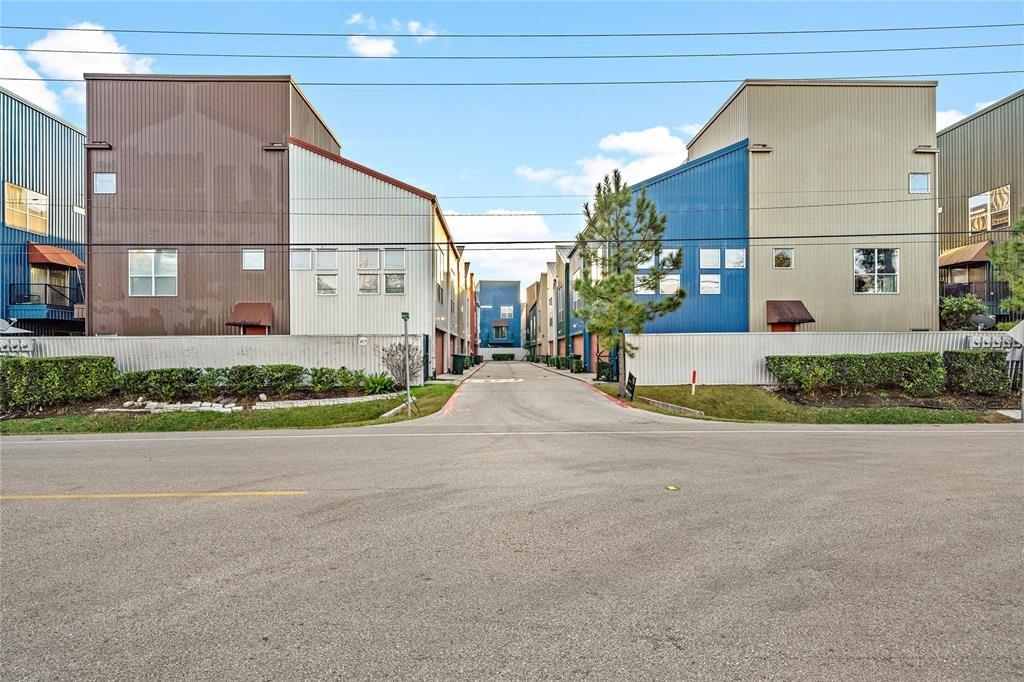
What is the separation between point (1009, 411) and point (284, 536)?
69.0 ft

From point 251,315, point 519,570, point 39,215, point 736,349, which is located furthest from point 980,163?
point 39,215

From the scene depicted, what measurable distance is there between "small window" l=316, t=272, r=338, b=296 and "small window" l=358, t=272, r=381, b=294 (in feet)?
3.86

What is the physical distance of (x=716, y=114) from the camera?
101 feet

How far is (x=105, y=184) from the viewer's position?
2592 cm

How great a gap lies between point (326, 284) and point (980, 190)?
132 feet

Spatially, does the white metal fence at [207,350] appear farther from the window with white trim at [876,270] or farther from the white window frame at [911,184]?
the white window frame at [911,184]

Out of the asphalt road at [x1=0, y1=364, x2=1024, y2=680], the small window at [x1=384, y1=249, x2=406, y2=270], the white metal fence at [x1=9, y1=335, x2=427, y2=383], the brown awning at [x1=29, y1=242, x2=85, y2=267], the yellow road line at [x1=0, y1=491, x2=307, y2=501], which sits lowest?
the yellow road line at [x1=0, y1=491, x2=307, y2=501]

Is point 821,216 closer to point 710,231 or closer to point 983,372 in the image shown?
point 710,231

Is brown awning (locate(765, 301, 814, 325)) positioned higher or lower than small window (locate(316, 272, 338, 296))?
lower

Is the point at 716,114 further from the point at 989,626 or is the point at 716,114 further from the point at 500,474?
the point at 989,626

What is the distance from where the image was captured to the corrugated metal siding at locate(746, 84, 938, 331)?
86.9ft

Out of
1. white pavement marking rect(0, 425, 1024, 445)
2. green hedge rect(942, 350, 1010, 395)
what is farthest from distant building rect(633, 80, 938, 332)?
white pavement marking rect(0, 425, 1024, 445)

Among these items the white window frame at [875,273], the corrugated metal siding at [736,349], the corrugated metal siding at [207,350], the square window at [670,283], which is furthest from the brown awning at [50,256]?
the white window frame at [875,273]

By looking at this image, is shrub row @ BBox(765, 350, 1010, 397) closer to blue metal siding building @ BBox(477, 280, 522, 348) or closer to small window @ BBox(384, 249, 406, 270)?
small window @ BBox(384, 249, 406, 270)
